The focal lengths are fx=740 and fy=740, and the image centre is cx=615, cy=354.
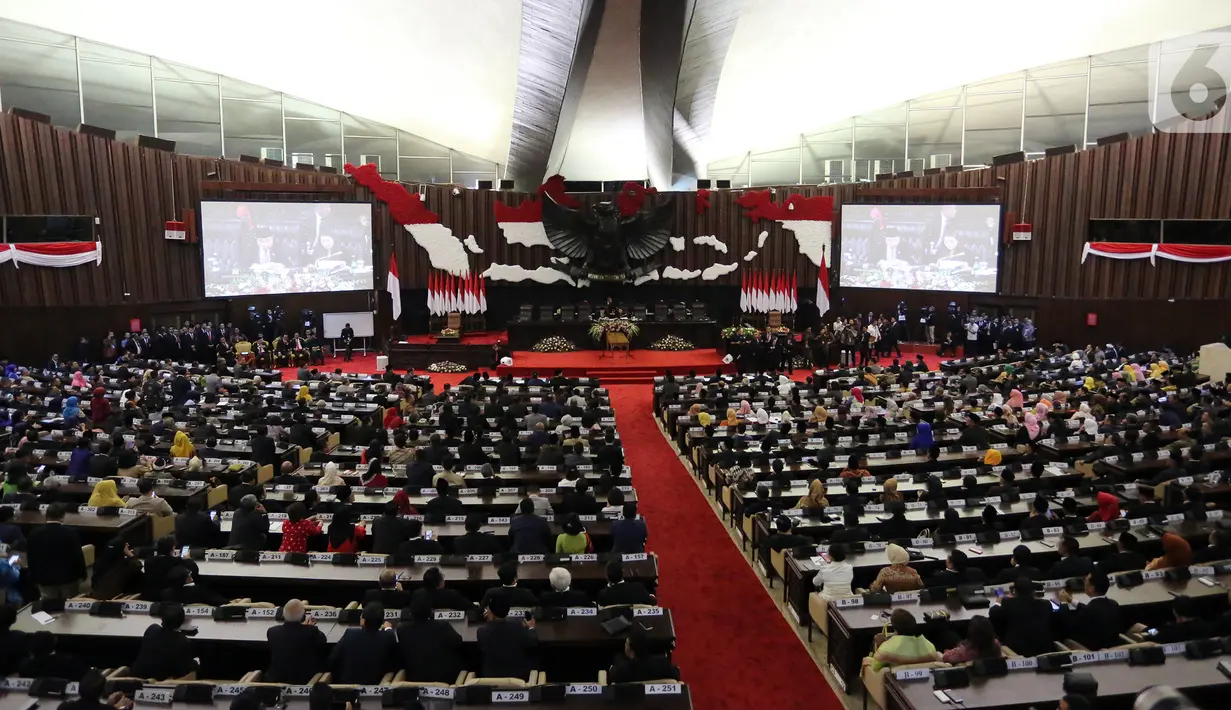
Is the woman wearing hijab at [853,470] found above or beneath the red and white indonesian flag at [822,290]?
beneath

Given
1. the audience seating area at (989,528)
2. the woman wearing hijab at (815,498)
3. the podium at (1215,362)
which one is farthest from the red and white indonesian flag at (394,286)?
the podium at (1215,362)

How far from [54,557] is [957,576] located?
7042 mm

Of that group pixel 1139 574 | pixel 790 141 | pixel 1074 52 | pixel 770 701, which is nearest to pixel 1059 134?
pixel 1074 52

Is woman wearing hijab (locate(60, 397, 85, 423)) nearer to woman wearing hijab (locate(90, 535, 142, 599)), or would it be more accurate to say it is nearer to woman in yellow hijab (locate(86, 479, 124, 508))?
woman in yellow hijab (locate(86, 479, 124, 508))

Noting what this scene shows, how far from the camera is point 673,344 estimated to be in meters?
21.7

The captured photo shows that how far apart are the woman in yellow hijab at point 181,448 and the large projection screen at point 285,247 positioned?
1252cm

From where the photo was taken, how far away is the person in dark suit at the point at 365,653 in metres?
4.46

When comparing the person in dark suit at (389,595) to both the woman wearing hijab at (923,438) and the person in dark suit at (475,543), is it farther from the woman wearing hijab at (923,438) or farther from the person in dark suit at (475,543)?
the woman wearing hijab at (923,438)

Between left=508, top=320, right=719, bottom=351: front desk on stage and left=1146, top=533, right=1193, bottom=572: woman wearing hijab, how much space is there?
16126 millimetres

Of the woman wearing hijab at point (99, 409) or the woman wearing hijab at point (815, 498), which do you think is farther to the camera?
the woman wearing hijab at point (99, 409)

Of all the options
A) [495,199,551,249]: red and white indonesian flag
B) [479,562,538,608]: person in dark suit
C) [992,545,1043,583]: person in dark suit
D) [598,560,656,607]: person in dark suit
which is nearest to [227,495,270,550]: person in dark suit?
[479,562,538,608]: person in dark suit

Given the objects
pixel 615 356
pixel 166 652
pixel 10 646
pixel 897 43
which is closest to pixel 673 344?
pixel 615 356

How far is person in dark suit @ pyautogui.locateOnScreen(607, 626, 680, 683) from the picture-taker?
14.2 feet

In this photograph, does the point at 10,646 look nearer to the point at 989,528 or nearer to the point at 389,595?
the point at 389,595
